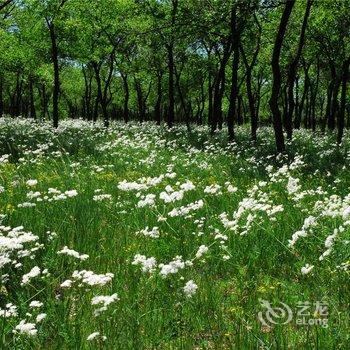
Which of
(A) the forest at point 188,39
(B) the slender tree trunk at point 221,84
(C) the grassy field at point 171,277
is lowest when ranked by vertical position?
(C) the grassy field at point 171,277

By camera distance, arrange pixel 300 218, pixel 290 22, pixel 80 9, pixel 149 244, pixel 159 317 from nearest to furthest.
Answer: pixel 159 317, pixel 149 244, pixel 300 218, pixel 290 22, pixel 80 9

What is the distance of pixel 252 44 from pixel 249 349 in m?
26.4

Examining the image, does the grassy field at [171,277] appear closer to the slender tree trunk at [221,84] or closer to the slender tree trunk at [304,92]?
the slender tree trunk at [221,84]

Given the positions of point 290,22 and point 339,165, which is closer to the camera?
point 339,165

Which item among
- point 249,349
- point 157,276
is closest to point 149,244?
point 157,276

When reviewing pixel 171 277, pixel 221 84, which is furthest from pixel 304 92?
pixel 171 277

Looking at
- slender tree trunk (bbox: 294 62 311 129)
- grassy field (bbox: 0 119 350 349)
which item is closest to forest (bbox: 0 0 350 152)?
slender tree trunk (bbox: 294 62 311 129)

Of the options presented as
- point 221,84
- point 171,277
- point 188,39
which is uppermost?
point 188,39

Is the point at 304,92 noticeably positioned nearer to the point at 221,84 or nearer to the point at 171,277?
the point at 221,84

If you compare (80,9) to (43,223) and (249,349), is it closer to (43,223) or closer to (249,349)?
(43,223)

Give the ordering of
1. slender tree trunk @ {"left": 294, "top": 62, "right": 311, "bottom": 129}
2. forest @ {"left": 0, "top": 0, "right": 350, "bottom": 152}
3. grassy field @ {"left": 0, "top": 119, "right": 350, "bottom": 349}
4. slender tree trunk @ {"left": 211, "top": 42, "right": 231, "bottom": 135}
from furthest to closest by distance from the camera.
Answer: slender tree trunk @ {"left": 294, "top": 62, "right": 311, "bottom": 129}, slender tree trunk @ {"left": 211, "top": 42, "right": 231, "bottom": 135}, forest @ {"left": 0, "top": 0, "right": 350, "bottom": 152}, grassy field @ {"left": 0, "top": 119, "right": 350, "bottom": 349}

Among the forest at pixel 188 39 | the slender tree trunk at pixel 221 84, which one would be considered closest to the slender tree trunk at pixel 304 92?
the forest at pixel 188 39

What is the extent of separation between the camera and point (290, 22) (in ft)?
86.1

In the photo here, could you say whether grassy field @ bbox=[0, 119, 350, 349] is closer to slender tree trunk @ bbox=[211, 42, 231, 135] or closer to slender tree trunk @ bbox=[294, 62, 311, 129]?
slender tree trunk @ bbox=[211, 42, 231, 135]
